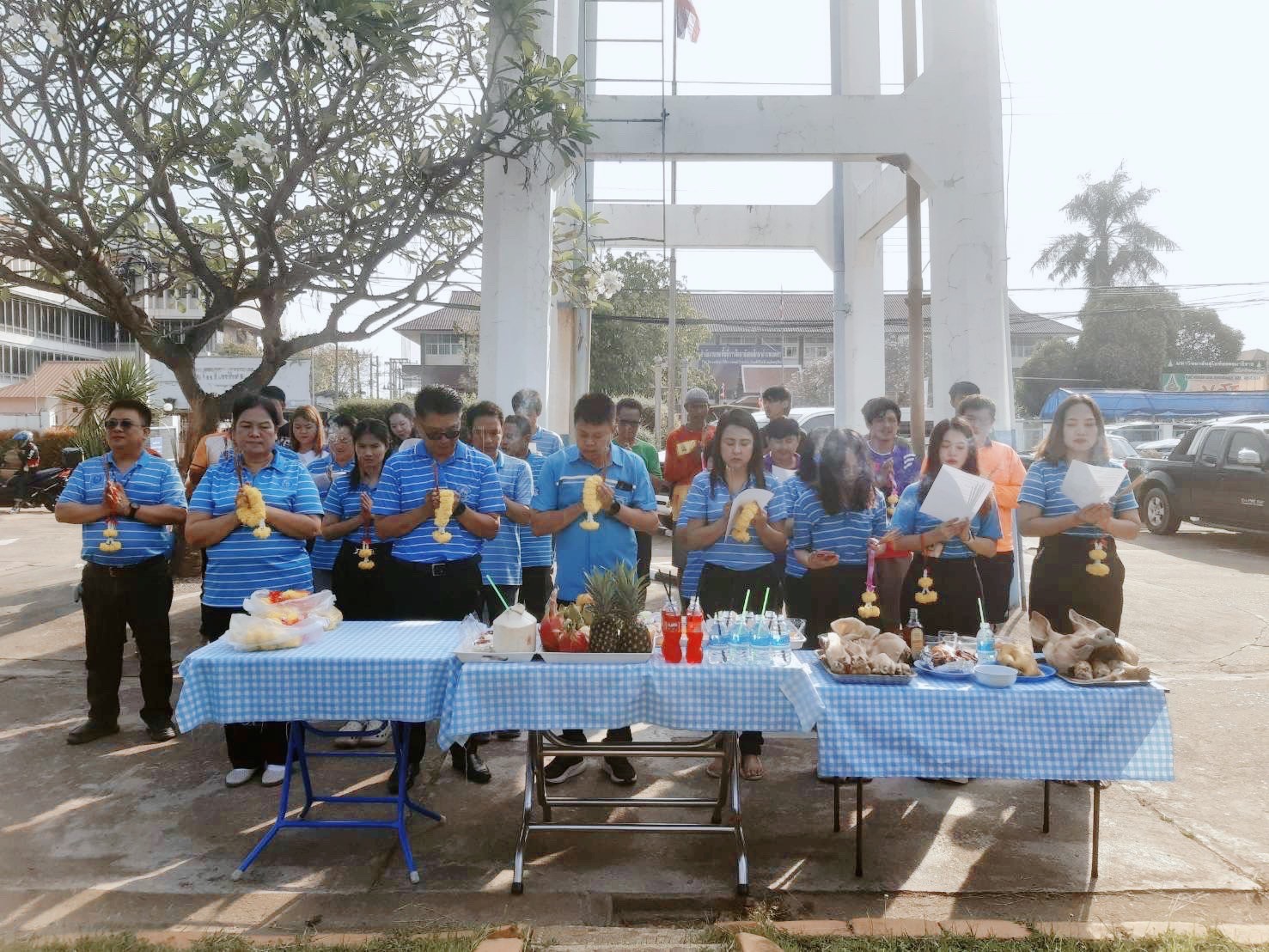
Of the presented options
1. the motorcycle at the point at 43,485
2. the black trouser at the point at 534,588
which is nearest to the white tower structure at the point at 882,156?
the black trouser at the point at 534,588

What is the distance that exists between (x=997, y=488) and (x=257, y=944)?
464cm

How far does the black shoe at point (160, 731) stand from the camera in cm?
526

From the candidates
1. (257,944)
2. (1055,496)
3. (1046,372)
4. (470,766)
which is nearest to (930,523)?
(1055,496)

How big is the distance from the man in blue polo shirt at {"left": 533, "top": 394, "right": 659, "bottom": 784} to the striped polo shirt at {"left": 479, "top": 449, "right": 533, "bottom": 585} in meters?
0.74

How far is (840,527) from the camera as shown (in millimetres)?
4660

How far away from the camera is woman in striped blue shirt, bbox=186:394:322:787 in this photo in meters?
4.36

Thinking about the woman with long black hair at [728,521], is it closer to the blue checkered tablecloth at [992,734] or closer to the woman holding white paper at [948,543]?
the woman holding white paper at [948,543]

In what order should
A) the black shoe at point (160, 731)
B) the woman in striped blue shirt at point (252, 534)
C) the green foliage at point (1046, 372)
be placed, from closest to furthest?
the woman in striped blue shirt at point (252, 534)
the black shoe at point (160, 731)
the green foliage at point (1046, 372)

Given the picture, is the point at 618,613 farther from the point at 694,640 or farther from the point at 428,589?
the point at 428,589

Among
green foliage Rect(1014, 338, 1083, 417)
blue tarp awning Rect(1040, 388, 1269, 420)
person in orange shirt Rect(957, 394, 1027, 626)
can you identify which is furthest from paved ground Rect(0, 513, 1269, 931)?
green foliage Rect(1014, 338, 1083, 417)

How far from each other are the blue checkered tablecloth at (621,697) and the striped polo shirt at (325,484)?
2.53 metres

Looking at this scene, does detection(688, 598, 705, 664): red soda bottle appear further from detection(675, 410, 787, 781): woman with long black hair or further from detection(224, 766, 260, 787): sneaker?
detection(224, 766, 260, 787): sneaker

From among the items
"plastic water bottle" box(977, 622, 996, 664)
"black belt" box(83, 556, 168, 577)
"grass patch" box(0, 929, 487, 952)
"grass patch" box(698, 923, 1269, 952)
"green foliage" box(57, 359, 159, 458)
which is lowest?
"grass patch" box(698, 923, 1269, 952)

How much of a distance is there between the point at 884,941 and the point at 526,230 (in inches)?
238
